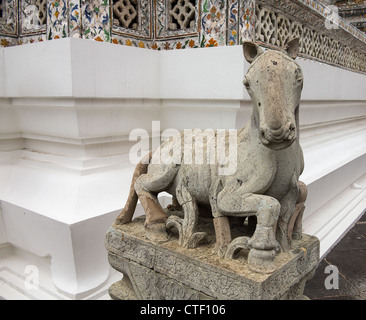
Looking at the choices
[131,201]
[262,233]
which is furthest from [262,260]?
[131,201]

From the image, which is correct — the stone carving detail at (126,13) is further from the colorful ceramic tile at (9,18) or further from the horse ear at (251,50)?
the horse ear at (251,50)

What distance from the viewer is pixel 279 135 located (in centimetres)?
87

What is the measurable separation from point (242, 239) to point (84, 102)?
1087 millimetres

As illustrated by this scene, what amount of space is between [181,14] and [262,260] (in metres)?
1.57

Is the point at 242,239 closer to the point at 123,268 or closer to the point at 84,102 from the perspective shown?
the point at 123,268

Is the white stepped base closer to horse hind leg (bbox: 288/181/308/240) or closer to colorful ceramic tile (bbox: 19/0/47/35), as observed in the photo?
horse hind leg (bbox: 288/181/308/240)

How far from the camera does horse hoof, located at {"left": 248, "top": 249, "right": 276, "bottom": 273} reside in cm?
95

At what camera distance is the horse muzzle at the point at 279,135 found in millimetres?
871

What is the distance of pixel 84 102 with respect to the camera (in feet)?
5.59

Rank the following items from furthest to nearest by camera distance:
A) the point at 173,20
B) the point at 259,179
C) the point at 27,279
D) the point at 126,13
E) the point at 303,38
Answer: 1. the point at 303,38
2. the point at 173,20
3. the point at 126,13
4. the point at 27,279
5. the point at 259,179

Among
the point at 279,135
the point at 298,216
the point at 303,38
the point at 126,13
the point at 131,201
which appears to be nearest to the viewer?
the point at 279,135

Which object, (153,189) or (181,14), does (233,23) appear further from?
(153,189)

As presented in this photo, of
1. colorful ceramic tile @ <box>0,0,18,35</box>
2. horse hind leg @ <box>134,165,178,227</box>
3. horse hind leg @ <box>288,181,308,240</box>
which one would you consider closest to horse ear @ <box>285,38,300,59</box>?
horse hind leg @ <box>288,181,308,240</box>

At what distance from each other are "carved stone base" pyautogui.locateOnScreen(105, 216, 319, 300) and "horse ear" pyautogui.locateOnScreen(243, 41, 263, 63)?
0.59m
